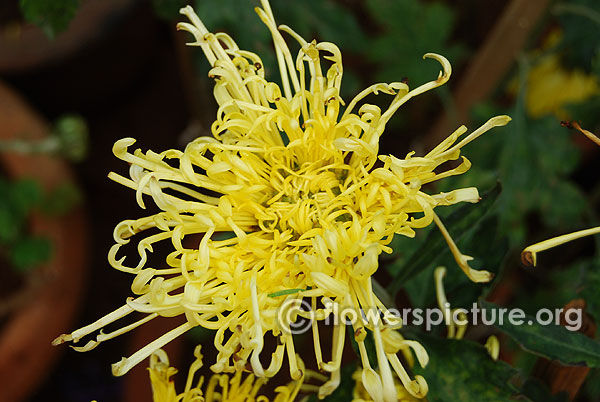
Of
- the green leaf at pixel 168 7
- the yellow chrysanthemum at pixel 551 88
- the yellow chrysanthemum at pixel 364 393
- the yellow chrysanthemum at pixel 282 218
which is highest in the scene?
the green leaf at pixel 168 7

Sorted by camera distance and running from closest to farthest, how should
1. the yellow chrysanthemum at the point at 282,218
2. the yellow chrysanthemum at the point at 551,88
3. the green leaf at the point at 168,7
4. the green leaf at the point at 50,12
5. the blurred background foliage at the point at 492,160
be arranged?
the yellow chrysanthemum at the point at 282,218 < the blurred background foliage at the point at 492,160 < the green leaf at the point at 50,12 < the green leaf at the point at 168,7 < the yellow chrysanthemum at the point at 551,88

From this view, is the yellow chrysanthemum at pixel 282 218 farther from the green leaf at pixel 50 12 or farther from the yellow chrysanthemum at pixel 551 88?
the yellow chrysanthemum at pixel 551 88

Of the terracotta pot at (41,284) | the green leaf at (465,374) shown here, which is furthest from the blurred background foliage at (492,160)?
the terracotta pot at (41,284)

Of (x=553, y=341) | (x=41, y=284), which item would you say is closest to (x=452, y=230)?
(x=553, y=341)

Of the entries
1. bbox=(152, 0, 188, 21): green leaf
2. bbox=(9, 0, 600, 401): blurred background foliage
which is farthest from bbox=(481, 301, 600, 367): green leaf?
bbox=(152, 0, 188, 21): green leaf

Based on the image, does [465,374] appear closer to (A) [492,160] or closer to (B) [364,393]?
(B) [364,393]

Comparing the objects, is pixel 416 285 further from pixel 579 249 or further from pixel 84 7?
pixel 84 7

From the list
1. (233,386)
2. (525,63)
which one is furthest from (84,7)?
→ (233,386)
